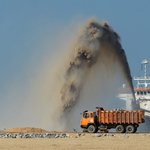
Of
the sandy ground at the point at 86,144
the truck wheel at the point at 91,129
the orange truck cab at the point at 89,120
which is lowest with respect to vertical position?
the sandy ground at the point at 86,144

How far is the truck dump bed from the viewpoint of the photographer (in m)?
31.6

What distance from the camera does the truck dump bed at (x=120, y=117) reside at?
104ft

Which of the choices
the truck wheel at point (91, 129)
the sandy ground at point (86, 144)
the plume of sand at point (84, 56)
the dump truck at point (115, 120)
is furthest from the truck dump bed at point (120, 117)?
the plume of sand at point (84, 56)

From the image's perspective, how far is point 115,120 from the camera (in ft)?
105

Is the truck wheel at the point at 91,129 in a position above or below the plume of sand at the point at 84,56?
below

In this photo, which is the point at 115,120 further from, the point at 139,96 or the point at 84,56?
the point at 139,96

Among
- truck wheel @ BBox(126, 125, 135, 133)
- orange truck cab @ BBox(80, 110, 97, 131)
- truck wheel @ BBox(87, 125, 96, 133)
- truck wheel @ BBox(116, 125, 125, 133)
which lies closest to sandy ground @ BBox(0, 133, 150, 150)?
truck wheel @ BBox(126, 125, 135, 133)

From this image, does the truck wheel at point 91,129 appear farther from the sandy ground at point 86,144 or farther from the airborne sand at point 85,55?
the airborne sand at point 85,55

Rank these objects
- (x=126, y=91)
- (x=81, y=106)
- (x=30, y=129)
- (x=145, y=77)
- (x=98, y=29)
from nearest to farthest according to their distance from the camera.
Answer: (x=30, y=129)
(x=98, y=29)
(x=81, y=106)
(x=126, y=91)
(x=145, y=77)

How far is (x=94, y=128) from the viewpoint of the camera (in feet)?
105

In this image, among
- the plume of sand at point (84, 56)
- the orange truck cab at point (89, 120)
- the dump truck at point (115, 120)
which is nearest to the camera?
the dump truck at point (115, 120)

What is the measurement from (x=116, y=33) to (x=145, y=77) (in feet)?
94.1

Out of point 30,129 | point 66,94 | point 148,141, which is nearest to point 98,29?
point 66,94

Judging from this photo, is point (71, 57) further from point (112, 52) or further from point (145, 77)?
point (145, 77)
